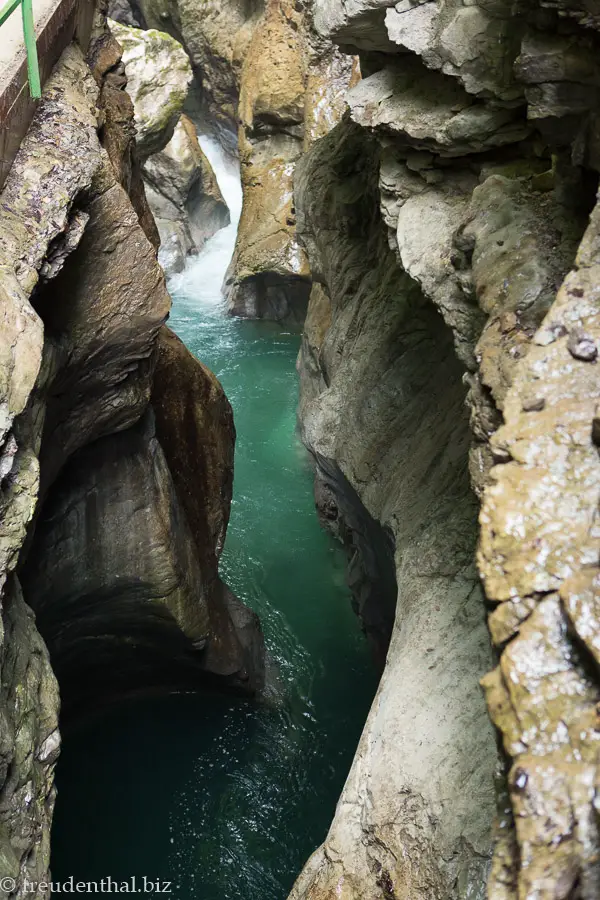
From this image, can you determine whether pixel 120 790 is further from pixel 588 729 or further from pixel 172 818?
pixel 588 729

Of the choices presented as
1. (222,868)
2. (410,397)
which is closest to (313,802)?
(222,868)

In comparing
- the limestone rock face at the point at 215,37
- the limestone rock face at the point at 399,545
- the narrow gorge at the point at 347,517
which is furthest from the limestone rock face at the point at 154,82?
the limestone rock face at the point at 399,545

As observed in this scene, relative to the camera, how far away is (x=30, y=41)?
4.41m

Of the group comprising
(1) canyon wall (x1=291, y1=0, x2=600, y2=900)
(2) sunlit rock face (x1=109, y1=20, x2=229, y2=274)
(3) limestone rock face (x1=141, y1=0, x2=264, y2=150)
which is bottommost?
(1) canyon wall (x1=291, y1=0, x2=600, y2=900)

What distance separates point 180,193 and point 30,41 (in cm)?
1524

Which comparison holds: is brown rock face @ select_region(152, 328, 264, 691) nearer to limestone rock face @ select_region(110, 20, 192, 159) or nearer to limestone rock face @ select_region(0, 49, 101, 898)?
limestone rock face @ select_region(0, 49, 101, 898)

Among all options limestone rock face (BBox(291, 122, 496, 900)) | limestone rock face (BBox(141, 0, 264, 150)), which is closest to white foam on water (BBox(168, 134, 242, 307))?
limestone rock face (BBox(141, 0, 264, 150))

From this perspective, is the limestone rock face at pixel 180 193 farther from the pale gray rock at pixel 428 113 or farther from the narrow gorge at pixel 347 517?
the pale gray rock at pixel 428 113

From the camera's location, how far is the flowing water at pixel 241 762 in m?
6.61

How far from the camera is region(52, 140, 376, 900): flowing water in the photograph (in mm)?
6605

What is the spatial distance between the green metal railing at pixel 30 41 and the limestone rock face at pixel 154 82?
9196mm

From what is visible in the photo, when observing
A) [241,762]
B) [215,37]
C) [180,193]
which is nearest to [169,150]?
[180,193]

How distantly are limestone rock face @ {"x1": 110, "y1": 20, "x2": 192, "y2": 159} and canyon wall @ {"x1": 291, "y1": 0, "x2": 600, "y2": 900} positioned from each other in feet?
24.5

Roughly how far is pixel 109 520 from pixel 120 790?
111 inches
